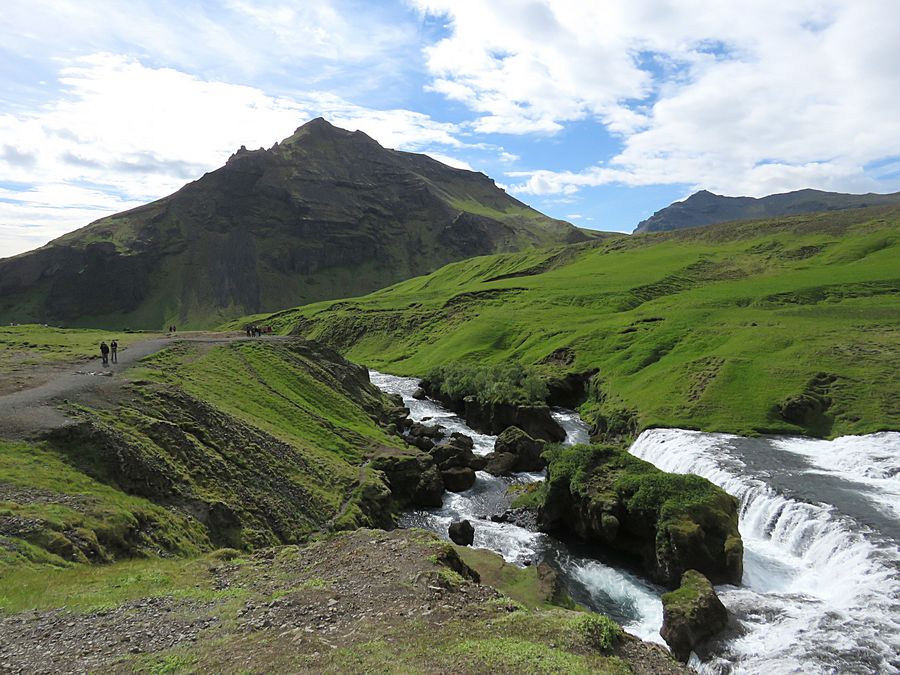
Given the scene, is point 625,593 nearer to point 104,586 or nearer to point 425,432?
point 104,586

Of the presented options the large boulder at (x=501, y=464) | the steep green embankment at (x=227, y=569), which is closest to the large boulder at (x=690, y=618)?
the steep green embankment at (x=227, y=569)

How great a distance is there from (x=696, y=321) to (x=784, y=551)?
2374 inches

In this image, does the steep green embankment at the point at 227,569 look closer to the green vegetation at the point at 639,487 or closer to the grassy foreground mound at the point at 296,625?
the grassy foreground mound at the point at 296,625

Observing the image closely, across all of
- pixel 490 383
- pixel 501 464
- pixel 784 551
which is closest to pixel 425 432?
pixel 501 464

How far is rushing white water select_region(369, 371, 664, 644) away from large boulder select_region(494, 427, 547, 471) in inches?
60.5

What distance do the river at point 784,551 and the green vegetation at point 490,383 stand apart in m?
19.5

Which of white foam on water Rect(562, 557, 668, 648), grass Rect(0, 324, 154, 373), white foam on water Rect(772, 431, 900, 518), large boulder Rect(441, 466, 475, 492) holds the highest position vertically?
grass Rect(0, 324, 154, 373)

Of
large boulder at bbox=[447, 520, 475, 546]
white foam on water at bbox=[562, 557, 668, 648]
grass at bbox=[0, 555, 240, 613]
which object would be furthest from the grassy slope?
grass at bbox=[0, 555, 240, 613]

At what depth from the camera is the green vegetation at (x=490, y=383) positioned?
7350 centimetres

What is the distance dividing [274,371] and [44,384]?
2282 centimetres

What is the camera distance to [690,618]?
84.7ft

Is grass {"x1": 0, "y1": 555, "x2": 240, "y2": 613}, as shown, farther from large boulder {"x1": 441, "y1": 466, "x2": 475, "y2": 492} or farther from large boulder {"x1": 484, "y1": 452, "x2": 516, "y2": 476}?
large boulder {"x1": 484, "y1": 452, "x2": 516, "y2": 476}

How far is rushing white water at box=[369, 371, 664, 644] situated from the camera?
31.2m

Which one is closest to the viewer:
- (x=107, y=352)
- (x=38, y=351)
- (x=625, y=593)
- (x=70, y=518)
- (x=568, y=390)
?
(x=70, y=518)
